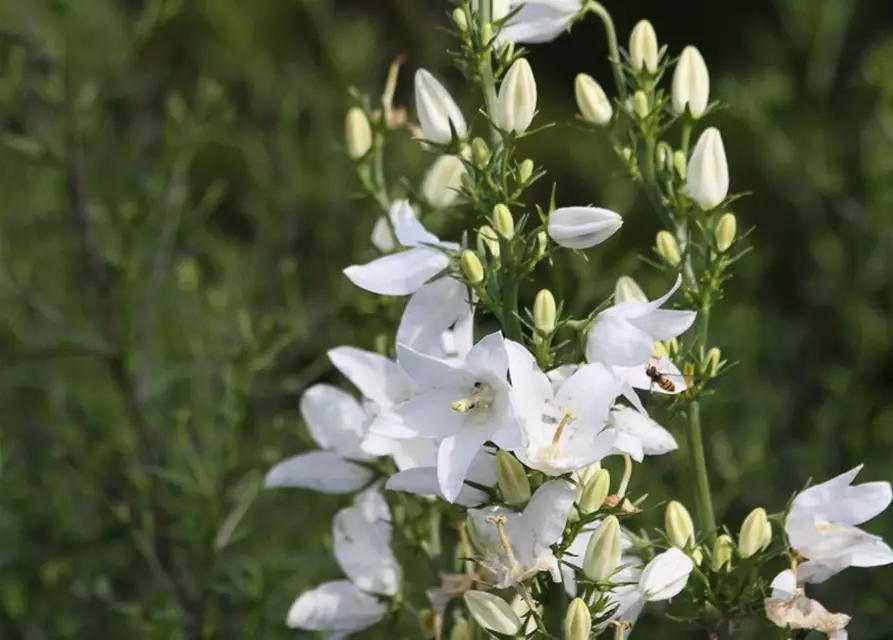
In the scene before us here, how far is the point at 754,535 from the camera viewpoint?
0.71 meters

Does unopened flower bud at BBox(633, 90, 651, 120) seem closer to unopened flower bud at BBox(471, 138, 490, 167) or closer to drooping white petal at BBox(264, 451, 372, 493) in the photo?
unopened flower bud at BBox(471, 138, 490, 167)

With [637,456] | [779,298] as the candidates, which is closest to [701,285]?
[637,456]

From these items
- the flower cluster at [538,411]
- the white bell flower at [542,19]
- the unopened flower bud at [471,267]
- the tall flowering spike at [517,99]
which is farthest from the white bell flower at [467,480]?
the white bell flower at [542,19]

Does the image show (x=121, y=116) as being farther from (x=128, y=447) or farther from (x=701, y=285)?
(x=701, y=285)

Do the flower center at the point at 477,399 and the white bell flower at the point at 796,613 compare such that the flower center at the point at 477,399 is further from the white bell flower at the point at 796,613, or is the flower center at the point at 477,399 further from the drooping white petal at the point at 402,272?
the white bell flower at the point at 796,613

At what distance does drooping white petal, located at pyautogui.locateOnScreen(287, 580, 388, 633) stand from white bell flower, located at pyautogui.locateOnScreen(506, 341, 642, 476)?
277mm

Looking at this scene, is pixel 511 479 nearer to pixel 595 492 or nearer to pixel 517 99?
pixel 595 492

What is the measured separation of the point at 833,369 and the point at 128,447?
111 cm

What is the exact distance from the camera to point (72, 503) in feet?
5.47

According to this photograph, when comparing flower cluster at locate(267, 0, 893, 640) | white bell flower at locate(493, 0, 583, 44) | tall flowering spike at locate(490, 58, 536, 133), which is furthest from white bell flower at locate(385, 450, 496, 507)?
white bell flower at locate(493, 0, 583, 44)

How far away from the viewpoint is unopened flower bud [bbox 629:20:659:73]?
2.62 ft

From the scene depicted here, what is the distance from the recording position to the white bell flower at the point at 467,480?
674 mm

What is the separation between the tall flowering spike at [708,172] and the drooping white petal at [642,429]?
166 mm

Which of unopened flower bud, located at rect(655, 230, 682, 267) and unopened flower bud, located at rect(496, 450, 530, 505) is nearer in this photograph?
unopened flower bud, located at rect(496, 450, 530, 505)
